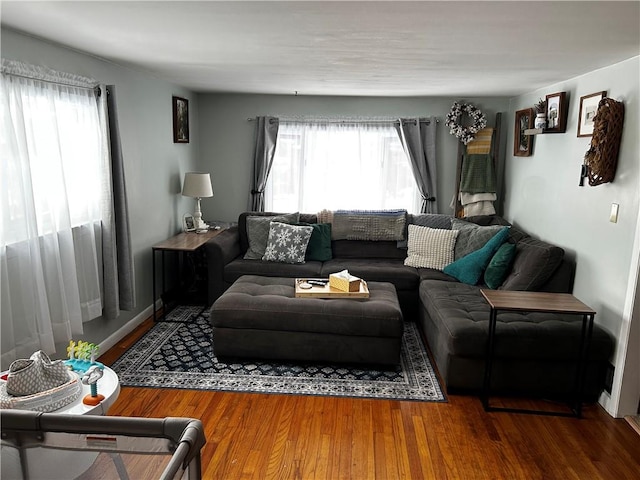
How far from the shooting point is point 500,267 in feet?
13.2

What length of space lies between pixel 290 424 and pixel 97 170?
219cm

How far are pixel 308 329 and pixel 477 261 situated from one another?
1.65 m

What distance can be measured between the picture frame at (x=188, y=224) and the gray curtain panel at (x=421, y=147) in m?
2.48

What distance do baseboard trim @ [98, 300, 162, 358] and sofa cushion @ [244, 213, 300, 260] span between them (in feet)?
3.34

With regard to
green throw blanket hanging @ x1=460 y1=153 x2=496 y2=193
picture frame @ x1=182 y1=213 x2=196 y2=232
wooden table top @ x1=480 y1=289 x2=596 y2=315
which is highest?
green throw blanket hanging @ x1=460 y1=153 x2=496 y2=193

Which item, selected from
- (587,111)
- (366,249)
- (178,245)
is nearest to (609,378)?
(587,111)

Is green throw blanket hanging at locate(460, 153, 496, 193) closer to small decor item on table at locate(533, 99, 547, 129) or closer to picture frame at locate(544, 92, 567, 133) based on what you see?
small decor item on table at locate(533, 99, 547, 129)

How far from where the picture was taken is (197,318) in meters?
4.52

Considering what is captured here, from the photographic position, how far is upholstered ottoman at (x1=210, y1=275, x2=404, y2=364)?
3467 mm

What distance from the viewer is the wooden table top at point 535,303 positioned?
9.52 ft

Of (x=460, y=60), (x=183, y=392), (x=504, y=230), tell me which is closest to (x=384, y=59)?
(x=460, y=60)

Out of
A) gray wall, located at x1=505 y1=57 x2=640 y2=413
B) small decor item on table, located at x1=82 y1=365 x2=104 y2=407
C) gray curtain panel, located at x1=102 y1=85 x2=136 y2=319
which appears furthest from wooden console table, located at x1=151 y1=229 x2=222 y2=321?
gray wall, located at x1=505 y1=57 x2=640 y2=413

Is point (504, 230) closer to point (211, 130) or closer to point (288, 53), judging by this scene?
point (288, 53)

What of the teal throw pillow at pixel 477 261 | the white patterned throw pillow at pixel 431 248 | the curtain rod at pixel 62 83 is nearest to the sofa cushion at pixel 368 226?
the white patterned throw pillow at pixel 431 248
